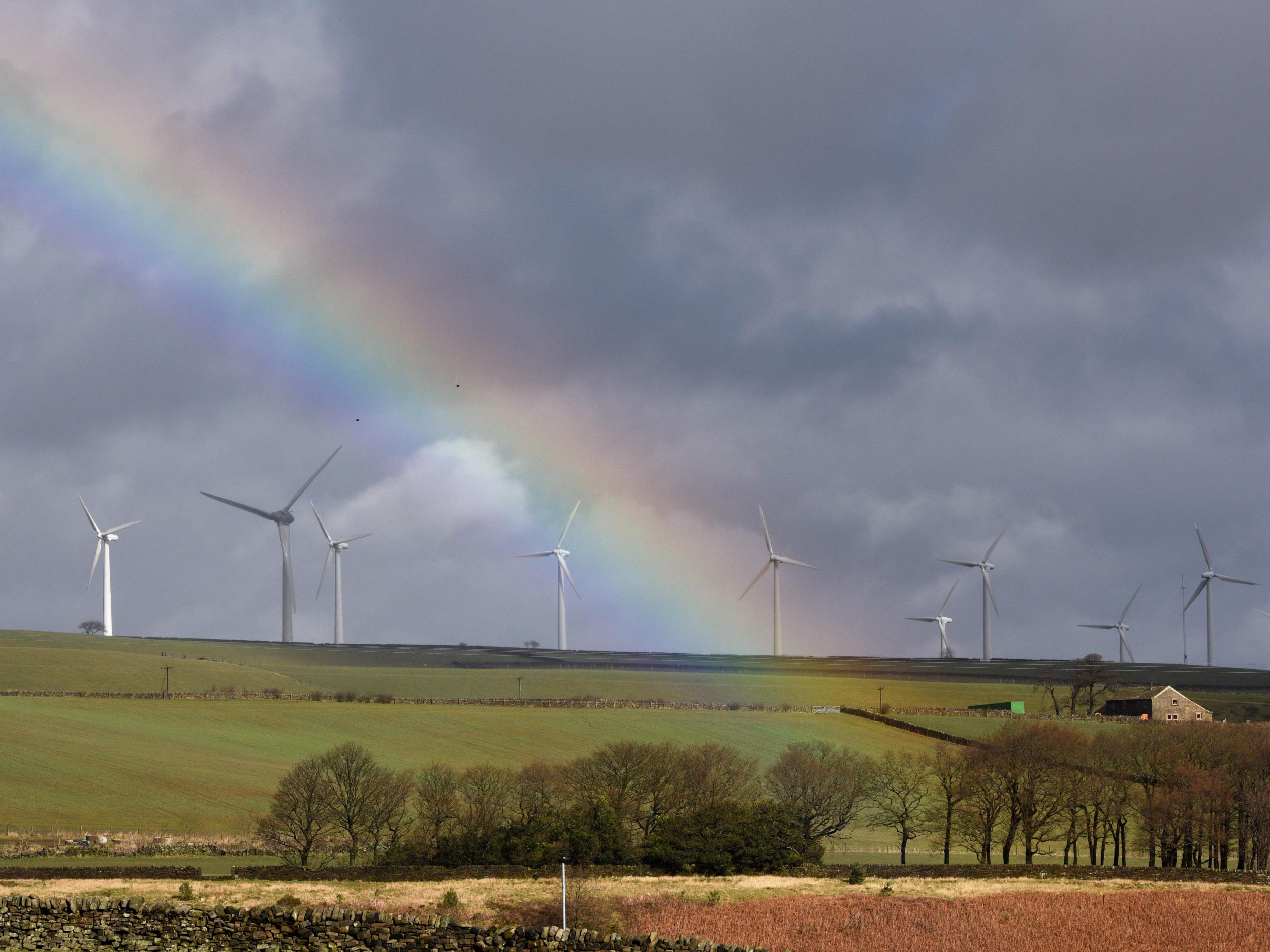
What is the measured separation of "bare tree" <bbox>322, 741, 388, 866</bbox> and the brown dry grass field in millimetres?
23658

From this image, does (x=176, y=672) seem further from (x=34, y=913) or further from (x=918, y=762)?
(x=34, y=913)

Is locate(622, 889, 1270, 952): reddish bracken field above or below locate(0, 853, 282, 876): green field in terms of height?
above

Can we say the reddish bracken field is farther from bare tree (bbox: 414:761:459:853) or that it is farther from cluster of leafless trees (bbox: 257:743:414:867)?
cluster of leafless trees (bbox: 257:743:414:867)

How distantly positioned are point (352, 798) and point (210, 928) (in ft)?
121

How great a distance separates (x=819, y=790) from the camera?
89000 millimetres

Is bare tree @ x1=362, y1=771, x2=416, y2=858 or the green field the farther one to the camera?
bare tree @ x1=362, y1=771, x2=416, y2=858

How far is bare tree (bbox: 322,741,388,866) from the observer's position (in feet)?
249

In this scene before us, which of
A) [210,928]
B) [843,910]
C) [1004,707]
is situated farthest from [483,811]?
[1004,707]

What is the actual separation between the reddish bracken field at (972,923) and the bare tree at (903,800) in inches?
1464

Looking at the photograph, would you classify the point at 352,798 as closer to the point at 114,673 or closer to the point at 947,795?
the point at 947,795

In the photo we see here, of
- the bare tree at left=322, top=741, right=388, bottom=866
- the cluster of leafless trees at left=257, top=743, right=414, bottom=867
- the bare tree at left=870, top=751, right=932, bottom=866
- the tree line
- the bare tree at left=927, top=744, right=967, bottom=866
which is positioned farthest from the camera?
the bare tree at left=870, top=751, right=932, bottom=866

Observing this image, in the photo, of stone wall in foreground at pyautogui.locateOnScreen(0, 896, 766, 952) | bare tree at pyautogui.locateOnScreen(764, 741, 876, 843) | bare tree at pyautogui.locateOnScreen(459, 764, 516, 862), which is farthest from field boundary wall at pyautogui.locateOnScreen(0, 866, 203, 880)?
bare tree at pyautogui.locateOnScreen(764, 741, 876, 843)

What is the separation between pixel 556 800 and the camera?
265ft

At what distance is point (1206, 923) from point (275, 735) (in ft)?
312
